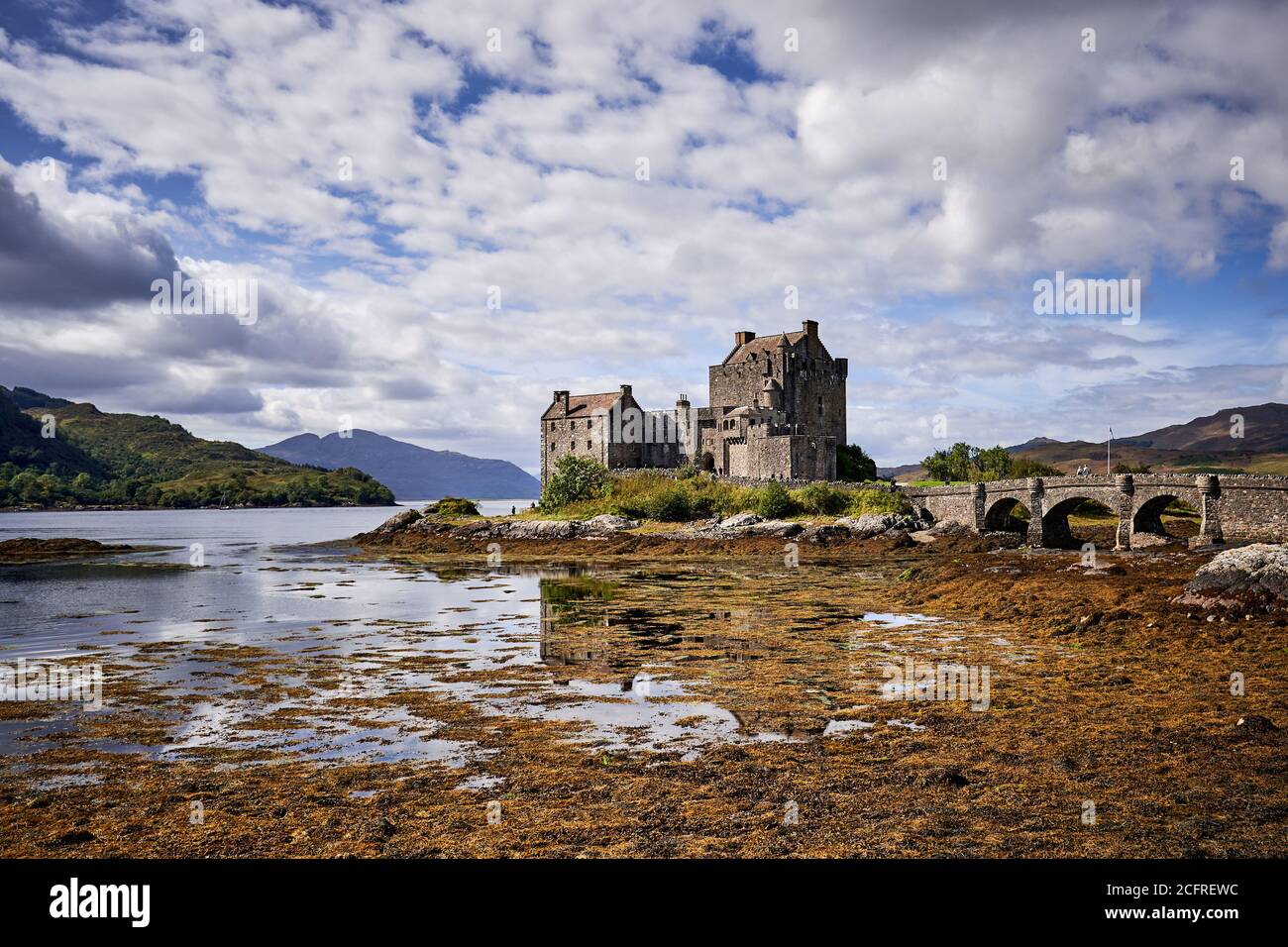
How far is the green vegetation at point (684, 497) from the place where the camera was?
73812 mm

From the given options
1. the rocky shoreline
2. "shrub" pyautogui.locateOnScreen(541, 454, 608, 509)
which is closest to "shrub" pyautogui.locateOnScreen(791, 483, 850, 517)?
the rocky shoreline

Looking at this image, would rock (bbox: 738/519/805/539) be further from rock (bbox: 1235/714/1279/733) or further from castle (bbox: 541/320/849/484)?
rock (bbox: 1235/714/1279/733)

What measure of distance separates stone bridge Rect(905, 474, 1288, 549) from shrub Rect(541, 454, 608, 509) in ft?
115

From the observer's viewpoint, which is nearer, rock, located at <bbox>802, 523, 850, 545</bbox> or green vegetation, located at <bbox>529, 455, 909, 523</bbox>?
rock, located at <bbox>802, 523, 850, 545</bbox>

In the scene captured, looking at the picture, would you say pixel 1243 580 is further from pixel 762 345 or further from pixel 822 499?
pixel 762 345

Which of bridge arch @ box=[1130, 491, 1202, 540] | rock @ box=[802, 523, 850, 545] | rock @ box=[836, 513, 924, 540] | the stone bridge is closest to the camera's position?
the stone bridge

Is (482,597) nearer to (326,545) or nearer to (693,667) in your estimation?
(693,667)

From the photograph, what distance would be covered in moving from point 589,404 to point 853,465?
3308 centimetres

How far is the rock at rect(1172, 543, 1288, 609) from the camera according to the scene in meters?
22.5

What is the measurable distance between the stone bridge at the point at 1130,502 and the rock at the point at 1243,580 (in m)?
27.3

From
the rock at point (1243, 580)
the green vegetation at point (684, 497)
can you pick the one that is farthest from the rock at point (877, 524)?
the rock at point (1243, 580)

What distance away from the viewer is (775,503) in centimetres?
7362

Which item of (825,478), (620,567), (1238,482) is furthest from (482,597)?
(825,478)
